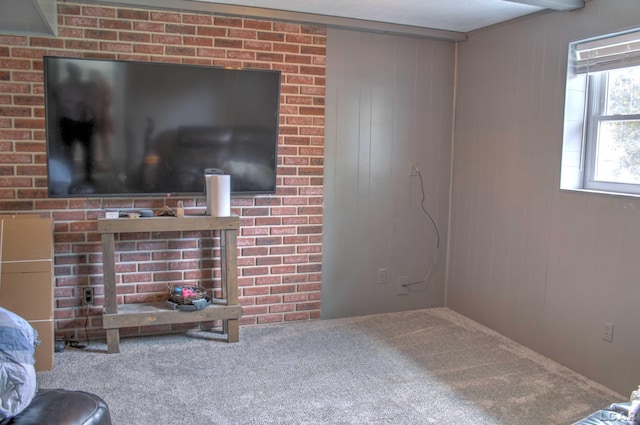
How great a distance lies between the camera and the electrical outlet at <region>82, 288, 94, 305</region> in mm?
3412

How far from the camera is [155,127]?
334cm

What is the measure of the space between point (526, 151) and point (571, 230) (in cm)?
63

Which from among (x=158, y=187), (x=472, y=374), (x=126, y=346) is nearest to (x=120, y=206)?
(x=158, y=187)

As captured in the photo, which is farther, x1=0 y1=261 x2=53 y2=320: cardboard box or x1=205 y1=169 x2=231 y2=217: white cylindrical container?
x1=205 y1=169 x2=231 y2=217: white cylindrical container

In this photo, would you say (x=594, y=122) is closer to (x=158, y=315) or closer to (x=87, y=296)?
(x=158, y=315)

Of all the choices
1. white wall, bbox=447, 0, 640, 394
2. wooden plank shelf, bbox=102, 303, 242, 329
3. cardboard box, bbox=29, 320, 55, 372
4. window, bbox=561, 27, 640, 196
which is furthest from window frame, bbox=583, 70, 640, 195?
cardboard box, bbox=29, 320, 55, 372

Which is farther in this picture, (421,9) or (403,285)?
(403,285)

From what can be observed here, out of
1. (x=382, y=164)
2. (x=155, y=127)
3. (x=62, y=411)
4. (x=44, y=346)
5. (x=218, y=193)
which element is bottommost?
(x=44, y=346)

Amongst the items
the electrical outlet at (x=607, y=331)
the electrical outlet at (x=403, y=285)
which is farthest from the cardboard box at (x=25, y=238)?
the electrical outlet at (x=607, y=331)

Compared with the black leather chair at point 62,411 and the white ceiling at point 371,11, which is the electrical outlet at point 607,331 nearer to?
the white ceiling at point 371,11

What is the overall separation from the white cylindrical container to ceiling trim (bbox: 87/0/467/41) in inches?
42.9

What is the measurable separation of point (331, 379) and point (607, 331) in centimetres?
159

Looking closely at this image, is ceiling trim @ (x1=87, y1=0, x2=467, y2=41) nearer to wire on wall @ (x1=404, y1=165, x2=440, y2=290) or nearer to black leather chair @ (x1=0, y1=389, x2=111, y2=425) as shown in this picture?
wire on wall @ (x1=404, y1=165, x2=440, y2=290)

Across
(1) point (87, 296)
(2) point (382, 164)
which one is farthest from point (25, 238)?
(2) point (382, 164)
